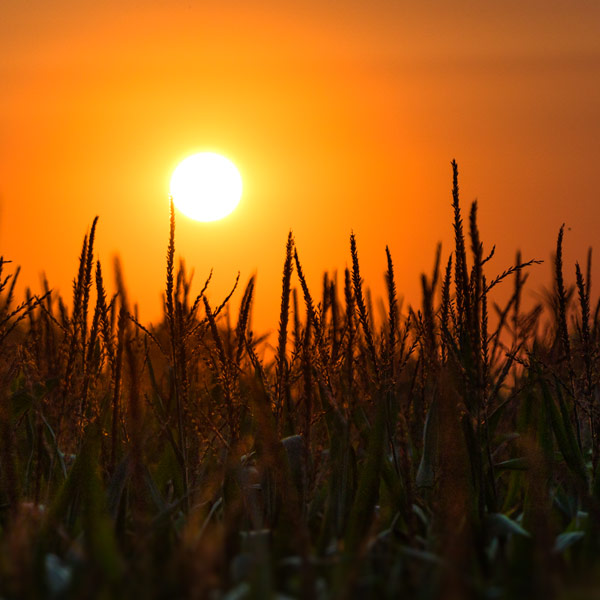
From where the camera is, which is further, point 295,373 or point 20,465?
point 20,465

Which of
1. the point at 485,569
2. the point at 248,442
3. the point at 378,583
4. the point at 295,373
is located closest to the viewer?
the point at 378,583

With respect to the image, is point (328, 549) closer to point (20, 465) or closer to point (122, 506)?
point (122, 506)

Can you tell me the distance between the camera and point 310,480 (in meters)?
2.13

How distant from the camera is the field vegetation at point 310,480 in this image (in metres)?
1.48

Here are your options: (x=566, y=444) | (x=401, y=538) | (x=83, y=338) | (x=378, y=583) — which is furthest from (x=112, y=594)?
(x=566, y=444)

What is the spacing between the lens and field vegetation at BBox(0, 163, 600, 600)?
148 centimetres

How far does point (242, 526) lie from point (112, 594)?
77 centimetres

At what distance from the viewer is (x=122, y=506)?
215cm

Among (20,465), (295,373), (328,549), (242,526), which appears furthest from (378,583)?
(20,465)

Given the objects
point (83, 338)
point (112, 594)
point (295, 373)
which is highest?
point (83, 338)

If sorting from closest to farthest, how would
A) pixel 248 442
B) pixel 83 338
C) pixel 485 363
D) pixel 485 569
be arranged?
pixel 485 569
pixel 485 363
pixel 83 338
pixel 248 442

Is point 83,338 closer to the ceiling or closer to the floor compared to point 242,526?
closer to the ceiling

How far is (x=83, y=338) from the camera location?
237 cm

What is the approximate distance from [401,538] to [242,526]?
43 centimetres
